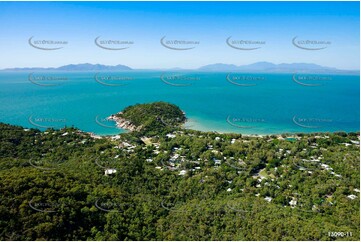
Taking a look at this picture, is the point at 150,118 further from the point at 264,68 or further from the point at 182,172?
the point at 264,68

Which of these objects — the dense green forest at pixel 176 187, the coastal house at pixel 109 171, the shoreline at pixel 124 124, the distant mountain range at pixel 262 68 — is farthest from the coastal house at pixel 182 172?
the distant mountain range at pixel 262 68

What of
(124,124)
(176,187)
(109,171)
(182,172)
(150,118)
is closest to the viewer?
(176,187)

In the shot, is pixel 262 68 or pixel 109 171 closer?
pixel 109 171

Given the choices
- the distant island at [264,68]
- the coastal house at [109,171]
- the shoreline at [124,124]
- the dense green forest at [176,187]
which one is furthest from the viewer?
the distant island at [264,68]

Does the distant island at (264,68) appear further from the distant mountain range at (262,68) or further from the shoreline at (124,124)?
the shoreline at (124,124)

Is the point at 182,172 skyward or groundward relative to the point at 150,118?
groundward

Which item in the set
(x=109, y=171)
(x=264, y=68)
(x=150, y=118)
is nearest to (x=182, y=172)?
(x=109, y=171)

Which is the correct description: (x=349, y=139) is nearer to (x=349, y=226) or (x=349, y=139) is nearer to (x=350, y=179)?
(x=350, y=179)
